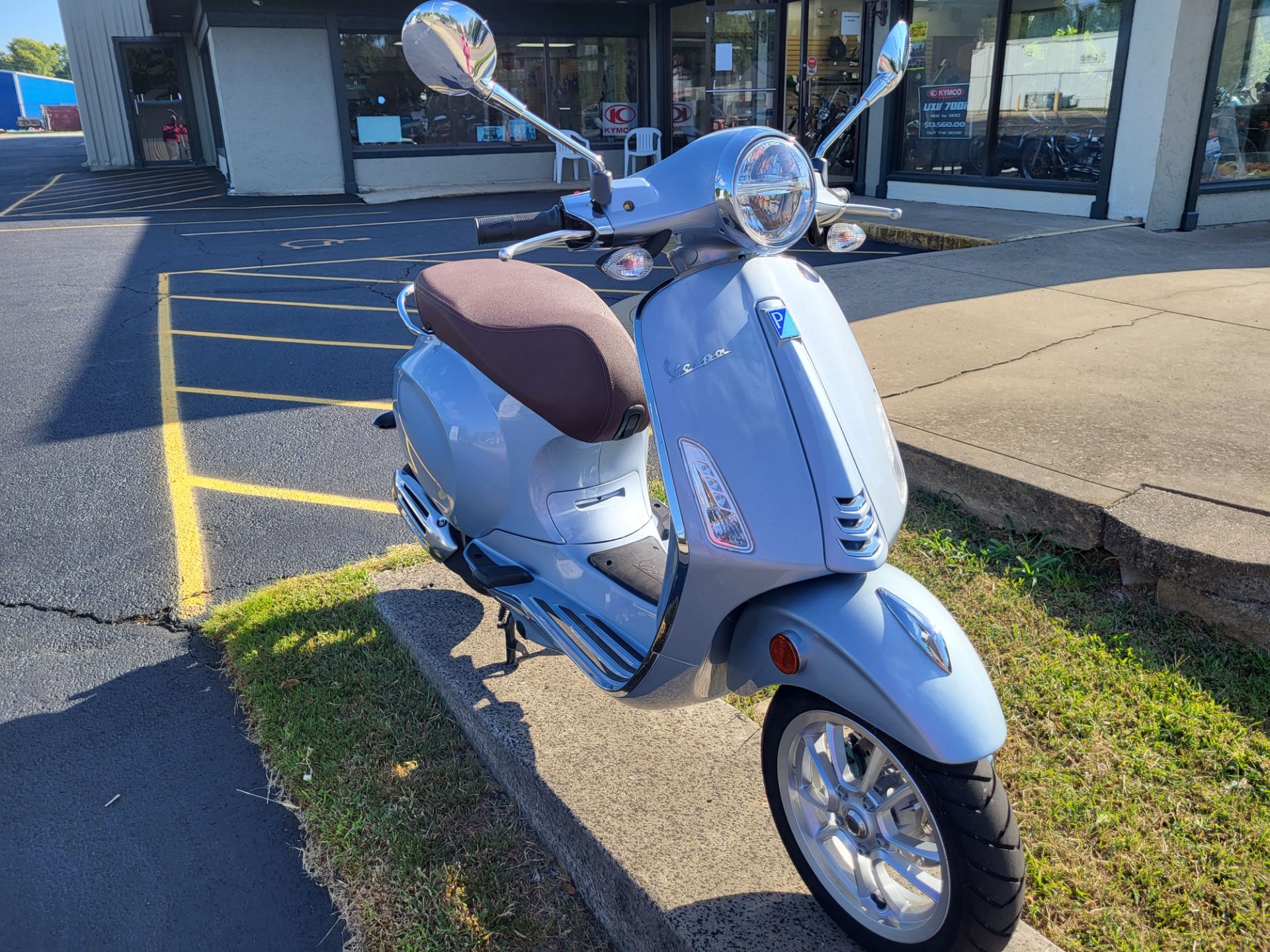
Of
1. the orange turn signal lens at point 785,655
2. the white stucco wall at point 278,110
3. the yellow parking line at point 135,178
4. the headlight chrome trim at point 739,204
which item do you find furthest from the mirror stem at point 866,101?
the yellow parking line at point 135,178

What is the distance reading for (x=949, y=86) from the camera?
1170cm

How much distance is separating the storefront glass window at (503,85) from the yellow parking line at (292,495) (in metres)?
13.3

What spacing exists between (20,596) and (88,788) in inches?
51.3

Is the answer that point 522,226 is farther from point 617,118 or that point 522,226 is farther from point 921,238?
point 617,118

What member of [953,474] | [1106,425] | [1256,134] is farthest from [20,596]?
[1256,134]

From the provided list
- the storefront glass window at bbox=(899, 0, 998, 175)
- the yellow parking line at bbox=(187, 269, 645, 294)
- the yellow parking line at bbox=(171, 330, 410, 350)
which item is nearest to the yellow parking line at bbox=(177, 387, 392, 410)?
the yellow parking line at bbox=(171, 330, 410, 350)

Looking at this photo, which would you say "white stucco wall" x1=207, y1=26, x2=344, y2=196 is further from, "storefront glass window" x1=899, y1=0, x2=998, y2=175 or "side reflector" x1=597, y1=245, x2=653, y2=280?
"side reflector" x1=597, y1=245, x2=653, y2=280

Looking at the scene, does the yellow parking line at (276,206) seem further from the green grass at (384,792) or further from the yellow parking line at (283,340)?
the green grass at (384,792)

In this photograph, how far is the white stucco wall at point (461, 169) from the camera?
16.7 metres

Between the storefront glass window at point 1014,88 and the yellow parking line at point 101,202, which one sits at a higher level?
the storefront glass window at point 1014,88

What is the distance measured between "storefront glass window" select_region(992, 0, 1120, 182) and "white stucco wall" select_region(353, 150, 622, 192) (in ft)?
24.9

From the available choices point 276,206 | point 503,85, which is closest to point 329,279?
point 276,206

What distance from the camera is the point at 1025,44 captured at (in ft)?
35.2

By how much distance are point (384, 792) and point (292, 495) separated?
2.28 metres
